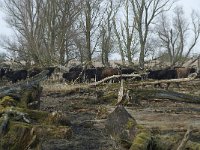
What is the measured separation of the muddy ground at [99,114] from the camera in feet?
30.1

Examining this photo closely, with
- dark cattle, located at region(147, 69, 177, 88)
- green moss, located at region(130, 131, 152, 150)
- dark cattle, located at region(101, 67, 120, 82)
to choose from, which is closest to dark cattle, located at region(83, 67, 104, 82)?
dark cattle, located at region(101, 67, 120, 82)

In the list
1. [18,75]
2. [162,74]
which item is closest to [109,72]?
[162,74]

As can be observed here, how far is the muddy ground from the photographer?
9.19 metres

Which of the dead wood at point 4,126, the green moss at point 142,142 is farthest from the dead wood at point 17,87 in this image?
the green moss at point 142,142

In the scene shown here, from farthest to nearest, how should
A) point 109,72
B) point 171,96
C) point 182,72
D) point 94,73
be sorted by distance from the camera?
point 182,72
point 94,73
point 109,72
point 171,96

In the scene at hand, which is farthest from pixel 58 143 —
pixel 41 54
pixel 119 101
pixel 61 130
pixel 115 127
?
pixel 41 54

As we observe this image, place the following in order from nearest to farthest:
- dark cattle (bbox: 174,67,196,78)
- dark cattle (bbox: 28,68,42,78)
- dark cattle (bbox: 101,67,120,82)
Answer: dark cattle (bbox: 101,67,120,82) → dark cattle (bbox: 28,68,42,78) → dark cattle (bbox: 174,67,196,78)

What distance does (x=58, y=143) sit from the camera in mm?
8891

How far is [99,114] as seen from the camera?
41.7 ft

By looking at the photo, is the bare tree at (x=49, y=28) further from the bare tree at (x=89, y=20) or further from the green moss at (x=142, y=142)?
the green moss at (x=142, y=142)

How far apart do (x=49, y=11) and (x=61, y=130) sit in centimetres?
3550

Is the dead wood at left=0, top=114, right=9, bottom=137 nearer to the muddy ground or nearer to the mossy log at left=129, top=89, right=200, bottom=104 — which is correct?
the muddy ground

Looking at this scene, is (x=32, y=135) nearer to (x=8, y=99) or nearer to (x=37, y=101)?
(x=8, y=99)

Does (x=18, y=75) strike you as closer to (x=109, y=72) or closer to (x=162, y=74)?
(x=109, y=72)
